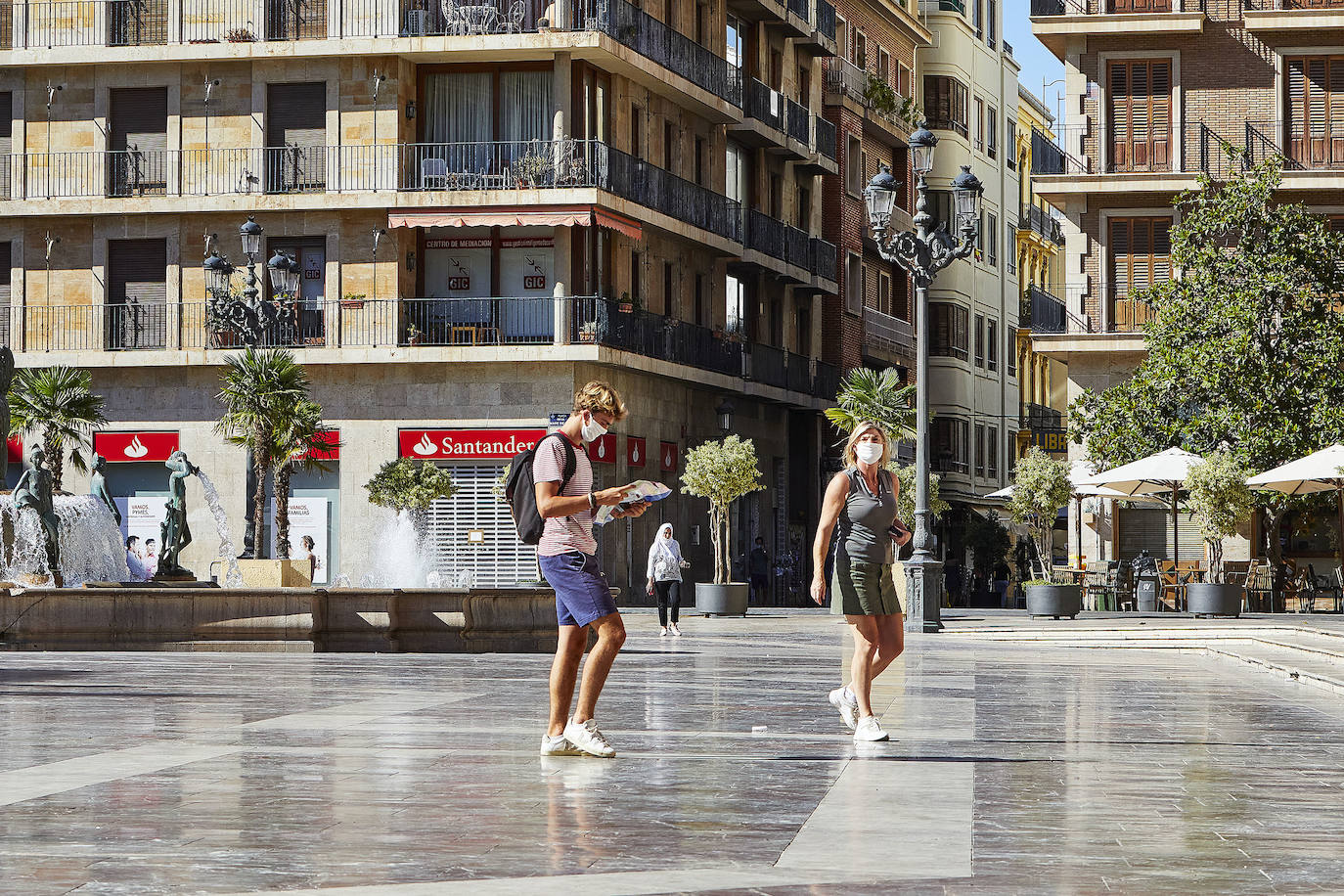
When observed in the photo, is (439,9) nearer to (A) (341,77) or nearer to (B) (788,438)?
(A) (341,77)

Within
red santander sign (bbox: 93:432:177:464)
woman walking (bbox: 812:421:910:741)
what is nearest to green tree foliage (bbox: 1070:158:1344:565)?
red santander sign (bbox: 93:432:177:464)

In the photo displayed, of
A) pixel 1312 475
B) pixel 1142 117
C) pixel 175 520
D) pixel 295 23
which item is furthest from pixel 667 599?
pixel 1142 117

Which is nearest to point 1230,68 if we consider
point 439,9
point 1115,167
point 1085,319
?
point 1115,167

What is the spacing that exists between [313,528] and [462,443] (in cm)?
360

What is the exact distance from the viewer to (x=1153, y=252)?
43812mm

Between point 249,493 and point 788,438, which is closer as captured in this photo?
point 249,493

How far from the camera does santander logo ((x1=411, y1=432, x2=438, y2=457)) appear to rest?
4262 cm

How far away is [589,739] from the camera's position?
1018cm

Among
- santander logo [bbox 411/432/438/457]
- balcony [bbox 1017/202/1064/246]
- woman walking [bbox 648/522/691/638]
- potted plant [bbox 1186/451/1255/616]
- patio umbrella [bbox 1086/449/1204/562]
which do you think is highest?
balcony [bbox 1017/202/1064/246]

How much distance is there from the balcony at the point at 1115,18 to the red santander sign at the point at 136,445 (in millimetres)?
19550

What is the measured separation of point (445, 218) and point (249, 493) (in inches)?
Result: 271

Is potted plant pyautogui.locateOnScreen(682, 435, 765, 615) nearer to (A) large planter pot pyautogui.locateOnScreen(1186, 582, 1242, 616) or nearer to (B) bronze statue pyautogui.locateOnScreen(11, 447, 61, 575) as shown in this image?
(A) large planter pot pyautogui.locateOnScreen(1186, 582, 1242, 616)

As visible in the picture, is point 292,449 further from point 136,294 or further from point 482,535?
point 136,294

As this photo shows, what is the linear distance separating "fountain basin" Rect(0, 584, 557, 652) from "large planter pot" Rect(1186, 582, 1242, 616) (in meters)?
12.8
